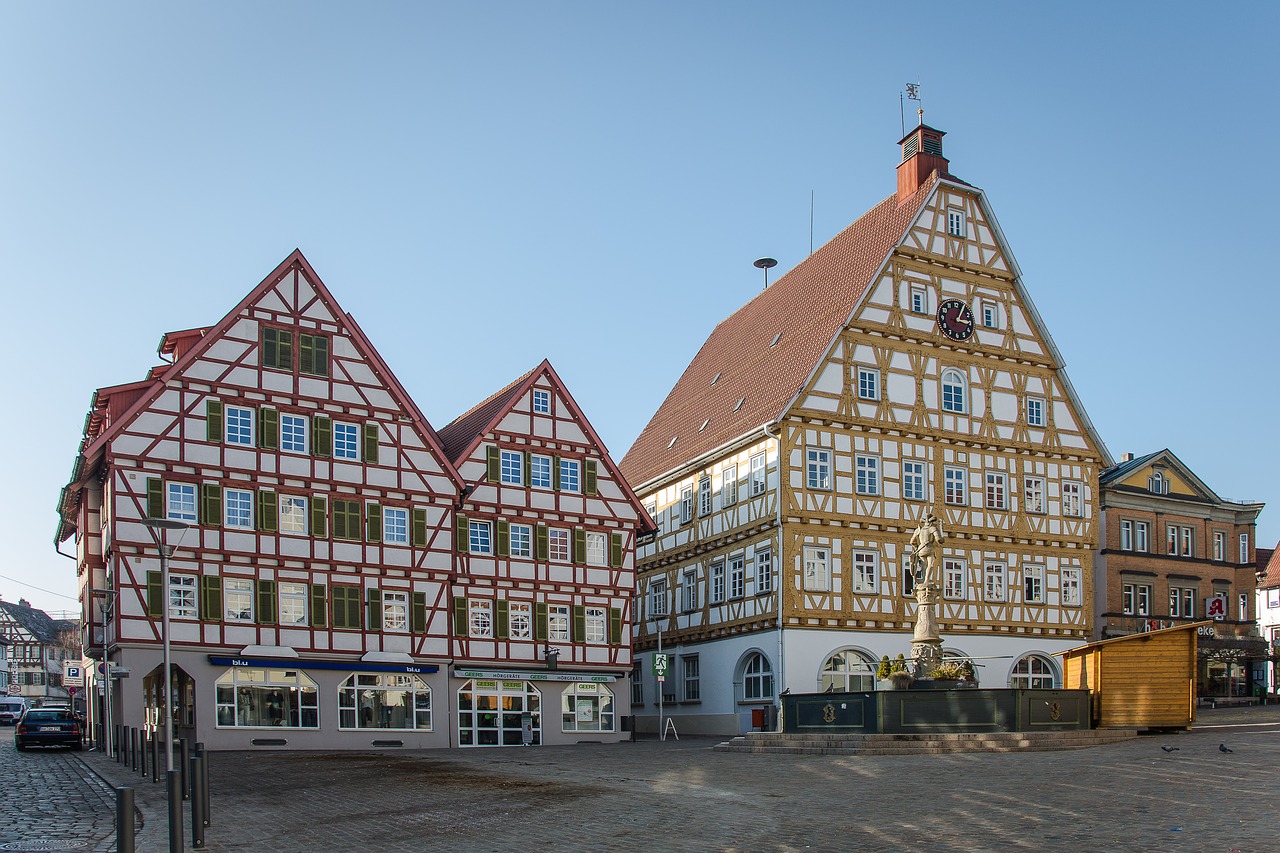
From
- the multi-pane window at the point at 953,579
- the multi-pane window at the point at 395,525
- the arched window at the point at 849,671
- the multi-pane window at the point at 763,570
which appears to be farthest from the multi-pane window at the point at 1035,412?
the multi-pane window at the point at 395,525

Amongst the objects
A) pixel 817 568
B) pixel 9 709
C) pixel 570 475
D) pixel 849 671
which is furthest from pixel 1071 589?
pixel 9 709

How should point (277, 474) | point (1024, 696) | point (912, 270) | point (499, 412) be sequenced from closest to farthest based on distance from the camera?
point (1024, 696) → point (277, 474) → point (499, 412) → point (912, 270)

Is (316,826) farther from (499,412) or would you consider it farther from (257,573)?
(499,412)

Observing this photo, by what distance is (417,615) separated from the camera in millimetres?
38406

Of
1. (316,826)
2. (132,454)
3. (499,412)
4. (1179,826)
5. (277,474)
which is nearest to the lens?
(1179,826)

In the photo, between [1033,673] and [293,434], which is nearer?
[293,434]

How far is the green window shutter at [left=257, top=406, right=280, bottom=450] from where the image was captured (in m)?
36.6

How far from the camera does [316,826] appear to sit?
16.1m

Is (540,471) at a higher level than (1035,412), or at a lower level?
lower

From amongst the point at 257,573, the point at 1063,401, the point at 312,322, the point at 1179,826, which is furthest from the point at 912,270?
the point at 1179,826

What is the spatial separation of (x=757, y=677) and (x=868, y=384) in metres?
10.1

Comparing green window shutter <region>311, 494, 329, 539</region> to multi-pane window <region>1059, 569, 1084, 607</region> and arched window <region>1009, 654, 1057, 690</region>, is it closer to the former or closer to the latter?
arched window <region>1009, 654, 1057, 690</region>

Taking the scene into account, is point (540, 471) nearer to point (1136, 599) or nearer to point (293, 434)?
point (293, 434)

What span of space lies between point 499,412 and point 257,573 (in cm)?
884
